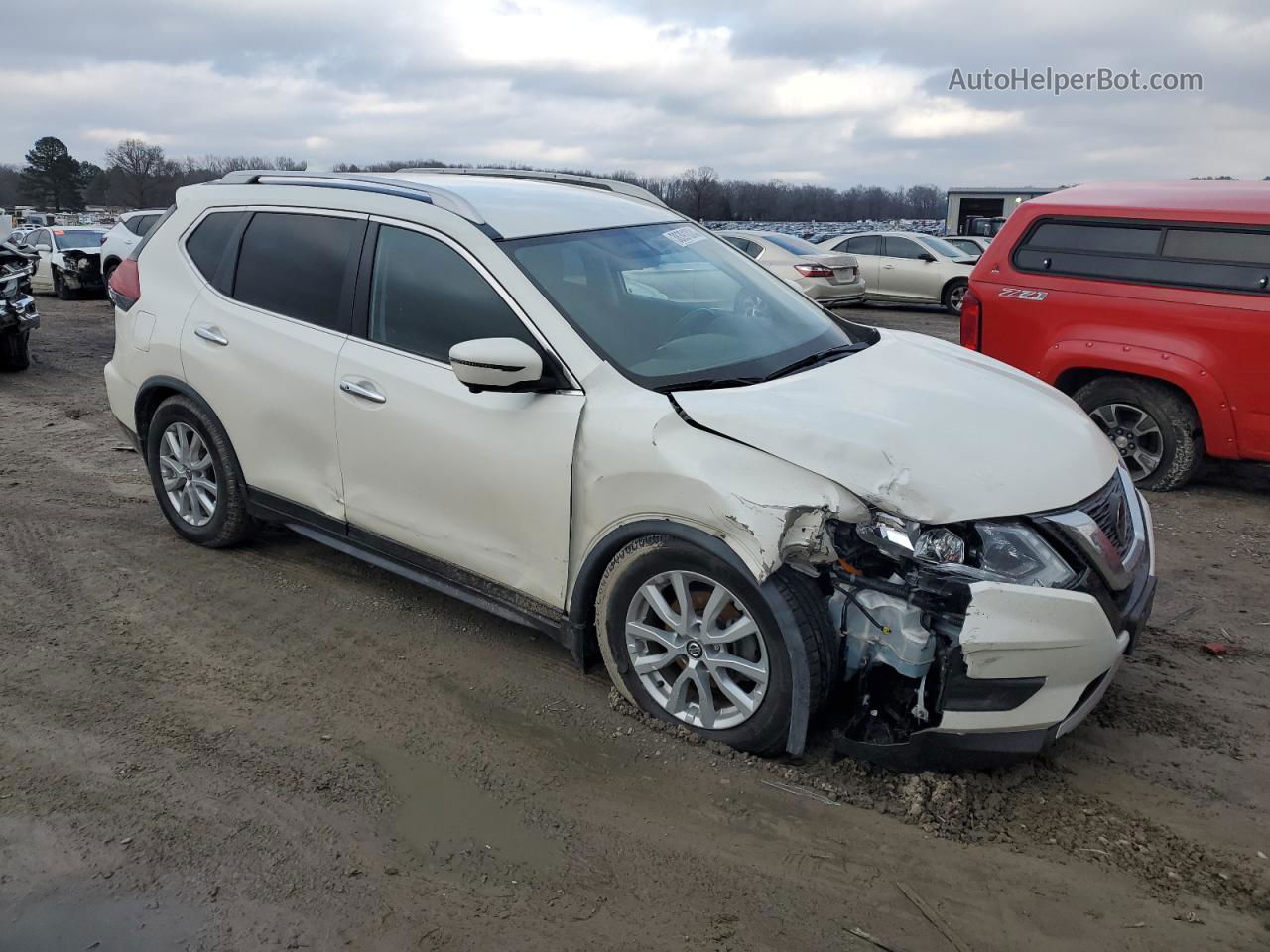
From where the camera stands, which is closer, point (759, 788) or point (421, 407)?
point (759, 788)

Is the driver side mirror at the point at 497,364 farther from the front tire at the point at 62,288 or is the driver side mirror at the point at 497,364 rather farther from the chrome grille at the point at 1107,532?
the front tire at the point at 62,288

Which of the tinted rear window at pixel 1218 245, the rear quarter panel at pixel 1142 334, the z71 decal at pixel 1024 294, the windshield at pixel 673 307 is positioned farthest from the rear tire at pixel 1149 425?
the windshield at pixel 673 307

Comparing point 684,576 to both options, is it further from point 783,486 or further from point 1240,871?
point 1240,871

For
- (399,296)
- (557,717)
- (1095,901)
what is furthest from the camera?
(399,296)

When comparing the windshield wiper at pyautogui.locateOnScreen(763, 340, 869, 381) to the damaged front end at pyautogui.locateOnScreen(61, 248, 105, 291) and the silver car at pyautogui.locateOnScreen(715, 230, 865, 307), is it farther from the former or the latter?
the damaged front end at pyautogui.locateOnScreen(61, 248, 105, 291)

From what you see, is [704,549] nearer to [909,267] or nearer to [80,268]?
[909,267]

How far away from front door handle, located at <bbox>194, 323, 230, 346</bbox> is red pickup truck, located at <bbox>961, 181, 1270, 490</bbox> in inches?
200

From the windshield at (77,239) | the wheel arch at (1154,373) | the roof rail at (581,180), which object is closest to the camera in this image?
the roof rail at (581,180)

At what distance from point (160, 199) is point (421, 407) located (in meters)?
86.8

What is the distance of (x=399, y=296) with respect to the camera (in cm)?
409

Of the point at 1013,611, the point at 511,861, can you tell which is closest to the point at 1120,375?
the point at 1013,611

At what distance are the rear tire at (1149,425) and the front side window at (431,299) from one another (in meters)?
4.40

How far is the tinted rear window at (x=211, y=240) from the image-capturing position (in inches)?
192

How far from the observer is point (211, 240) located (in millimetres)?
4949
